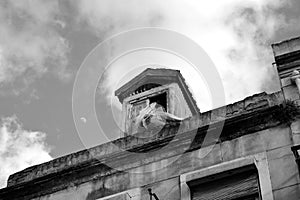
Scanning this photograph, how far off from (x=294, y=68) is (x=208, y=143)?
2.52 metres

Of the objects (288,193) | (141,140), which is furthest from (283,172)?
(141,140)

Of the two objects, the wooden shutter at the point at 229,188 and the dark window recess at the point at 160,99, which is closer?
the wooden shutter at the point at 229,188

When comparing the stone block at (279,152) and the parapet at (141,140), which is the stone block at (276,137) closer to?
the stone block at (279,152)

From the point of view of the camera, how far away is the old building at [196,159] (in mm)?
12250

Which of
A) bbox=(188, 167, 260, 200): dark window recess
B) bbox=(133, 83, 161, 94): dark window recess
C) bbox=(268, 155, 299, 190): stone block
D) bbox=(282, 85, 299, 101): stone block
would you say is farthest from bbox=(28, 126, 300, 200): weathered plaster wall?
bbox=(133, 83, 161, 94): dark window recess

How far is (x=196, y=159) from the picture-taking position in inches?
522

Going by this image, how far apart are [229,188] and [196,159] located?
3.87 feet

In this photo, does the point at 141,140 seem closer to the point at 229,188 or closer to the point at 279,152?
the point at 229,188

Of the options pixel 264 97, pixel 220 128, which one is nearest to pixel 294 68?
pixel 264 97

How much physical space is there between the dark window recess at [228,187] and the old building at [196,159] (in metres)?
0.02

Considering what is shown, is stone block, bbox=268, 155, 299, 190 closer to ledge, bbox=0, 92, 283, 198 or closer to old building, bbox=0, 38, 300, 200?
old building, bbox=0, 38, 300, 200

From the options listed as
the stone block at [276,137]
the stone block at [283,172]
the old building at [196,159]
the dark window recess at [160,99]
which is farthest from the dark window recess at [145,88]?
the stone block at [283,172]

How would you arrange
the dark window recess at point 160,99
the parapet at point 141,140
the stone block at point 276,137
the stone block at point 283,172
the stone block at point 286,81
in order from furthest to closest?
the dark window recess at point 160,99
the stone block at point 286,81
the parapet at point 141,140
the stone block at point 276,137
the stone block at point 283,172

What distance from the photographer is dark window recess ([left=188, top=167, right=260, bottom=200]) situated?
39.7 ft
